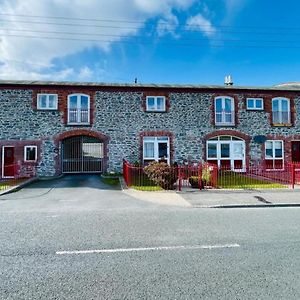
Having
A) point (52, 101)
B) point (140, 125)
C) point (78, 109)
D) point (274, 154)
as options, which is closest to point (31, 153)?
point (52, 101)

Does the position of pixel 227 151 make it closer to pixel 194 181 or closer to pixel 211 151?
pixel 211 151

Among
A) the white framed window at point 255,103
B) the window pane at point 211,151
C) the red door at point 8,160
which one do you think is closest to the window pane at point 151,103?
the window pane at point 211,151

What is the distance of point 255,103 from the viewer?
20.7 meters

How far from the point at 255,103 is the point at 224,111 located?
8.21 feet

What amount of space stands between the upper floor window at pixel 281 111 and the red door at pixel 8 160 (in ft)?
62.5

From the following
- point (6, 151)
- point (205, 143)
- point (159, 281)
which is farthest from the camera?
point (205, 143)

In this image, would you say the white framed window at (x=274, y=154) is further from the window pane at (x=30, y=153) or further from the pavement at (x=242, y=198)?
the window pane at (x=30, y=153)

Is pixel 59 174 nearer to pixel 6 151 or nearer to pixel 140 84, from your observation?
pixel 6 151

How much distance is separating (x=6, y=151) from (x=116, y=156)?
24.5ft

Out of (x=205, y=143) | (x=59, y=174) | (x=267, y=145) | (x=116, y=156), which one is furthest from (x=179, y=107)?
(x=59, y=174)

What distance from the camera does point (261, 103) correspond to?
819 inches

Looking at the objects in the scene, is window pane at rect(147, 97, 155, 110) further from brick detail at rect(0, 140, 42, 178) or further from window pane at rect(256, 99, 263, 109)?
brick detail at rect(0, 140, 42, 178)

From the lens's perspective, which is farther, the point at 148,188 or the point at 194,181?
the point at 194,181

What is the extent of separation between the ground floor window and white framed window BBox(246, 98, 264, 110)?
2.65 m
